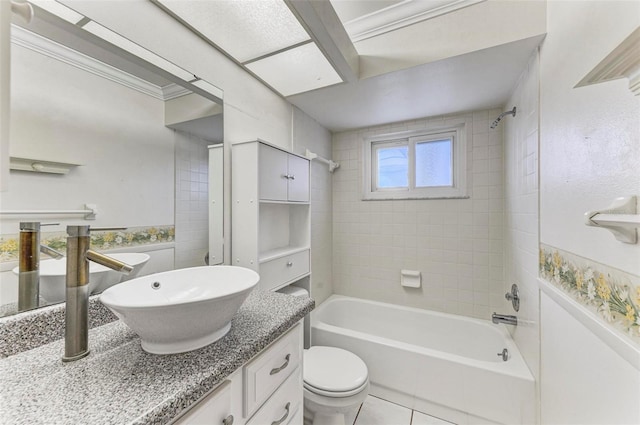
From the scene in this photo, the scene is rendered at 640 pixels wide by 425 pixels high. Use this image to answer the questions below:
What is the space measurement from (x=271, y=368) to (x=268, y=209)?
1.16m

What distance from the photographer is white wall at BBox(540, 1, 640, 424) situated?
0.68 meters

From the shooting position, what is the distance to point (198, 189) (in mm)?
1229

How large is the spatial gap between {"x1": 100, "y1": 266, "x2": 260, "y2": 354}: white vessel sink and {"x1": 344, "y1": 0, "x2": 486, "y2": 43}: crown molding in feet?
5.42

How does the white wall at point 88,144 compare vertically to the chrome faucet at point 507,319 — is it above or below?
above

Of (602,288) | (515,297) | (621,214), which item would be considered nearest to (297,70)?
(621,214)

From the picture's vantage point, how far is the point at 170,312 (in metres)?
0.57

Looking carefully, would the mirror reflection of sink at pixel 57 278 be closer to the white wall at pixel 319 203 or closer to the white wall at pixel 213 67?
the white wall at pixel 213 67

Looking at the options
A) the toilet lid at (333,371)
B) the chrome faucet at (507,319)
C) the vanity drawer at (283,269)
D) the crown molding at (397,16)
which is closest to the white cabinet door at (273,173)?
the vanity drawer at (283,269)

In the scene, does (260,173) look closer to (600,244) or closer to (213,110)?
(213,110)

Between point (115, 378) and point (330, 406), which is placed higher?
point (115, 378)

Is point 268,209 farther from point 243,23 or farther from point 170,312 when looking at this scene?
point 170,312

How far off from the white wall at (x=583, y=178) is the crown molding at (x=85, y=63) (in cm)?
154

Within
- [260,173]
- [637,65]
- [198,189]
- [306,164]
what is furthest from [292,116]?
[637,65]

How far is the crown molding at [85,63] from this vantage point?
0.68 metres
